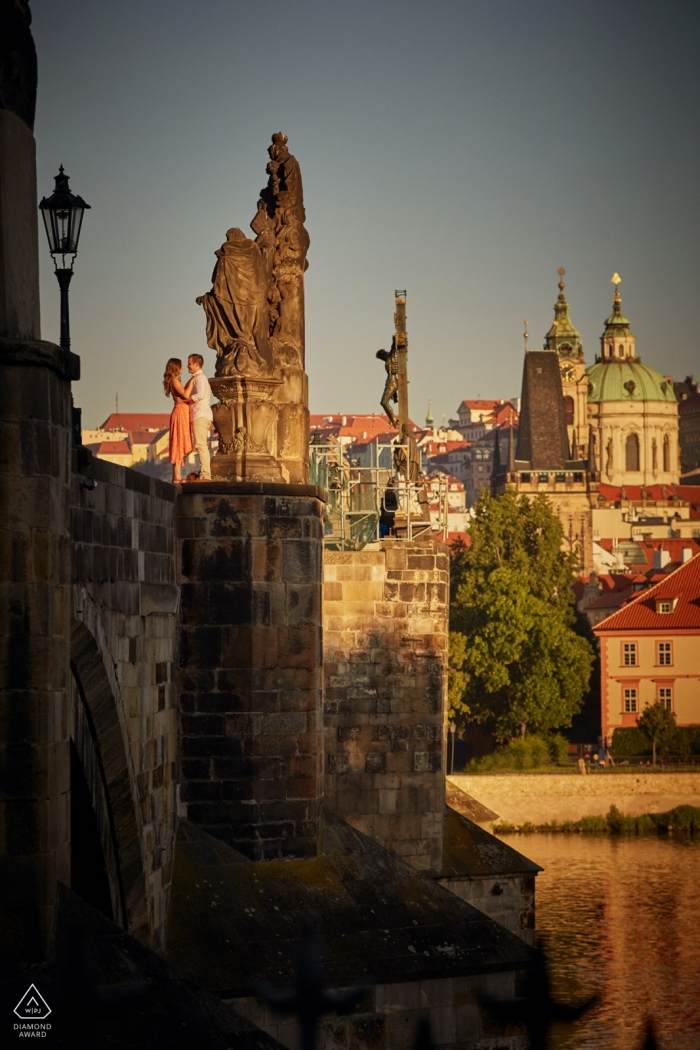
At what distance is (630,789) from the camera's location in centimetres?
6588

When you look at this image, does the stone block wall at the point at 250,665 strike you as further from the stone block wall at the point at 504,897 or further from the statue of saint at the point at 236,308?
the stone block wall at the point at 504,897

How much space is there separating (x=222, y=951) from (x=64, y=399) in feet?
15.3

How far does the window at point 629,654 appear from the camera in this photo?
80312 millimetres

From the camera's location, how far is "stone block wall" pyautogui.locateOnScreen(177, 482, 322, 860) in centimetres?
1302

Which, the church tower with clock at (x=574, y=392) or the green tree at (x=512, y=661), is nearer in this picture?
the green tree at (x=512, y=661)

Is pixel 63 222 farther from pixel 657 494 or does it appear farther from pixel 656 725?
pixel 657 494

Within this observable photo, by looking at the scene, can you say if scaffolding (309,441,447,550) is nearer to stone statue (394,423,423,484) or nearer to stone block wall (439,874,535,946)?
stone statue (394,423,423,484)

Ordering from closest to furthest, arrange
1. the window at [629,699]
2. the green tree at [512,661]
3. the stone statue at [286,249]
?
the stone statue at [286,249] → the green tree at [512,661] → the window at [629,699]

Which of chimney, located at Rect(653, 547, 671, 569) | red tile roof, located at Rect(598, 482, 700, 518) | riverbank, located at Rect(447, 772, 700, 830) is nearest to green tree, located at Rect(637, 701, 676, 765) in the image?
riverbank, located at Rect(447, 772, 700, 830)

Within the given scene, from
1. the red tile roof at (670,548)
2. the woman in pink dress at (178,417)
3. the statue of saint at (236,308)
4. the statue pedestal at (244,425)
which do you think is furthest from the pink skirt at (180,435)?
the red tile roof at (670,548)

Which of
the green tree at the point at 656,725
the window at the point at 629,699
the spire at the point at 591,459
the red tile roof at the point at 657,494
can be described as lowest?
the green tree at the point at 656,725

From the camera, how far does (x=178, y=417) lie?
44.0 ft

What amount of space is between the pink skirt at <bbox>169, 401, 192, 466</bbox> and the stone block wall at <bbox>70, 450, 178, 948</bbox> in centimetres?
69

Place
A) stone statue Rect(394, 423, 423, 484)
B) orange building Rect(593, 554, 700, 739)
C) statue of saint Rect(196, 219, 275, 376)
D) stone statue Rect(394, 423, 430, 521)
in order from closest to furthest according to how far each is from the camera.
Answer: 1. statue of saint Rect(196, 219, 275, 376)
2. stone statue Rect(394, 423, 430, 521)
3. stone statue Rect(394, 423, 423, 484)
4. orange building Rect(593, 554, 700, 739)
